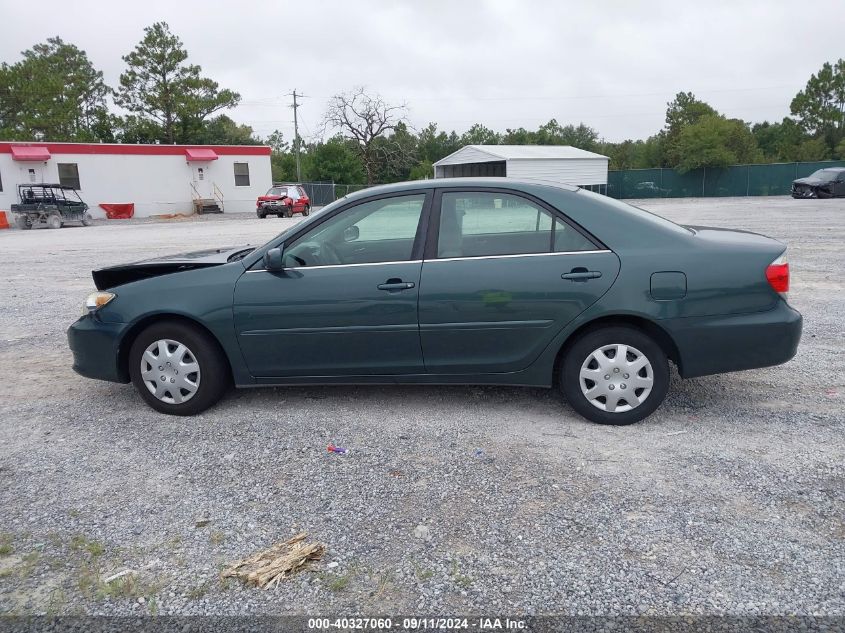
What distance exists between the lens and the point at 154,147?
37.1 metres

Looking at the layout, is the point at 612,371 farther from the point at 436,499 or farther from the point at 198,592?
the point at 198,592

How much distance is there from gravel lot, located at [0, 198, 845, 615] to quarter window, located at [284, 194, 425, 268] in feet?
3.51

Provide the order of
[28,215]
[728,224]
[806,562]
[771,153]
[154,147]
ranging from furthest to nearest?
[771,153] < [154,147] < [28,215] < [728,224] < [806,562]

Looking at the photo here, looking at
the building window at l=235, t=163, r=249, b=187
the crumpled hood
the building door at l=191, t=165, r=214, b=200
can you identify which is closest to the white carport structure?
the building window at l=235, t=163, r=249, b=187

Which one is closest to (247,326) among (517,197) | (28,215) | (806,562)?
(517,197)

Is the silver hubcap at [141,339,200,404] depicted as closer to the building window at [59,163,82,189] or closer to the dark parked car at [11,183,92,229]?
the dark parked car at [11,183,92,229]

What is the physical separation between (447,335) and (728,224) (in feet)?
63.5

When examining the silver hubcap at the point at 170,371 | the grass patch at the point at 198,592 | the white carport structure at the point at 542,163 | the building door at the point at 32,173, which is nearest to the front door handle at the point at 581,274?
the silver hubcap at the point at 170,371

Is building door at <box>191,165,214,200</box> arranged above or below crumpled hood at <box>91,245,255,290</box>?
above

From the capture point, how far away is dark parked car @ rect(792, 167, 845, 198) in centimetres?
3438

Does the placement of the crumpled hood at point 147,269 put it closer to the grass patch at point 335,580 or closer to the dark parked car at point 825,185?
the grass patch at point 335,580

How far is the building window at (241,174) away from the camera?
40.4 metres

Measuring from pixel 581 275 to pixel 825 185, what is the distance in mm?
36178

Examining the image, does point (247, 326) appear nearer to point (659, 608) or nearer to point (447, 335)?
point (447, 335)
